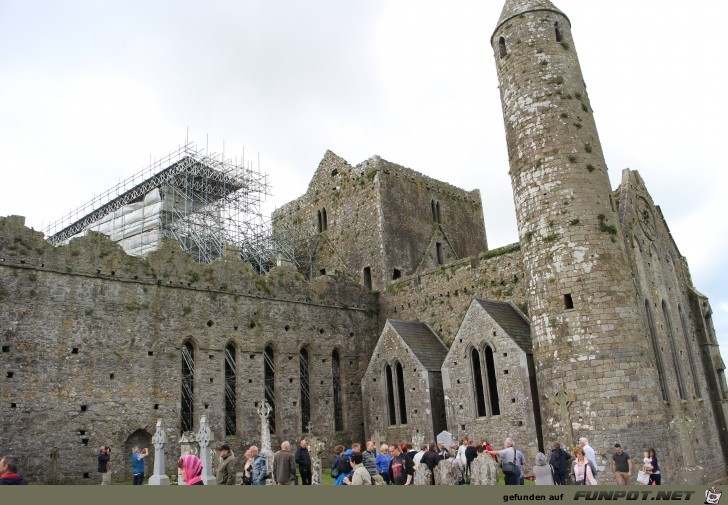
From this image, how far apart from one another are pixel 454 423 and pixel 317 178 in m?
17.7

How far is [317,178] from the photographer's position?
36438 mm

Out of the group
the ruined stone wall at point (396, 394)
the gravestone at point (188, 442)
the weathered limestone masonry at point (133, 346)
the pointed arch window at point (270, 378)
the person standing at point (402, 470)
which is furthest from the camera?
the pointed arch window at point (270, 378)

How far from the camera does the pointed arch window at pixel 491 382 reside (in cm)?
2248

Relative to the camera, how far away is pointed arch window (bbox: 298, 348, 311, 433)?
26.3 metres

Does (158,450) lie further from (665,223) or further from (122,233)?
(665,223)

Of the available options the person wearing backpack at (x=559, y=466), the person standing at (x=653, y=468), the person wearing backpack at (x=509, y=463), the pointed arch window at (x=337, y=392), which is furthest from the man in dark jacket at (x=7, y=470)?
the pointed arch window at (x=337, y=392)

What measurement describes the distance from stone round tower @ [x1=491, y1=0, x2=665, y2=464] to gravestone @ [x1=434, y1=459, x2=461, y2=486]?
269 inches

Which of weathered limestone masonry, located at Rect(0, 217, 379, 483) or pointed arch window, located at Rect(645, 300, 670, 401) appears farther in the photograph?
pointed arch window, located at Rect(645, 300, 670, 401)

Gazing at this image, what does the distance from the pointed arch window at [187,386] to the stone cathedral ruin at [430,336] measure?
7 cm

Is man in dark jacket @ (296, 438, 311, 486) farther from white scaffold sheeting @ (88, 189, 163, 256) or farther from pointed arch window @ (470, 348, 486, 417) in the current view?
white scaffold sheeting @ (88, 189, 163, 256)

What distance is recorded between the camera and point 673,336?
2348 centimetres

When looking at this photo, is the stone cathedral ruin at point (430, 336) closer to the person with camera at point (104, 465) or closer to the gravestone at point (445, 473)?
the person with camera at point (104, 465)

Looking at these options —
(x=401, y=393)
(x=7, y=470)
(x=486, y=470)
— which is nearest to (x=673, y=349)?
(x=401, y=393)

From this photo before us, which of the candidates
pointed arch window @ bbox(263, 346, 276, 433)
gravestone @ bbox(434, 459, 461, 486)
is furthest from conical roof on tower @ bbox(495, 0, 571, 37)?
gravestone @ bbox(434, 459, 461, 486)
